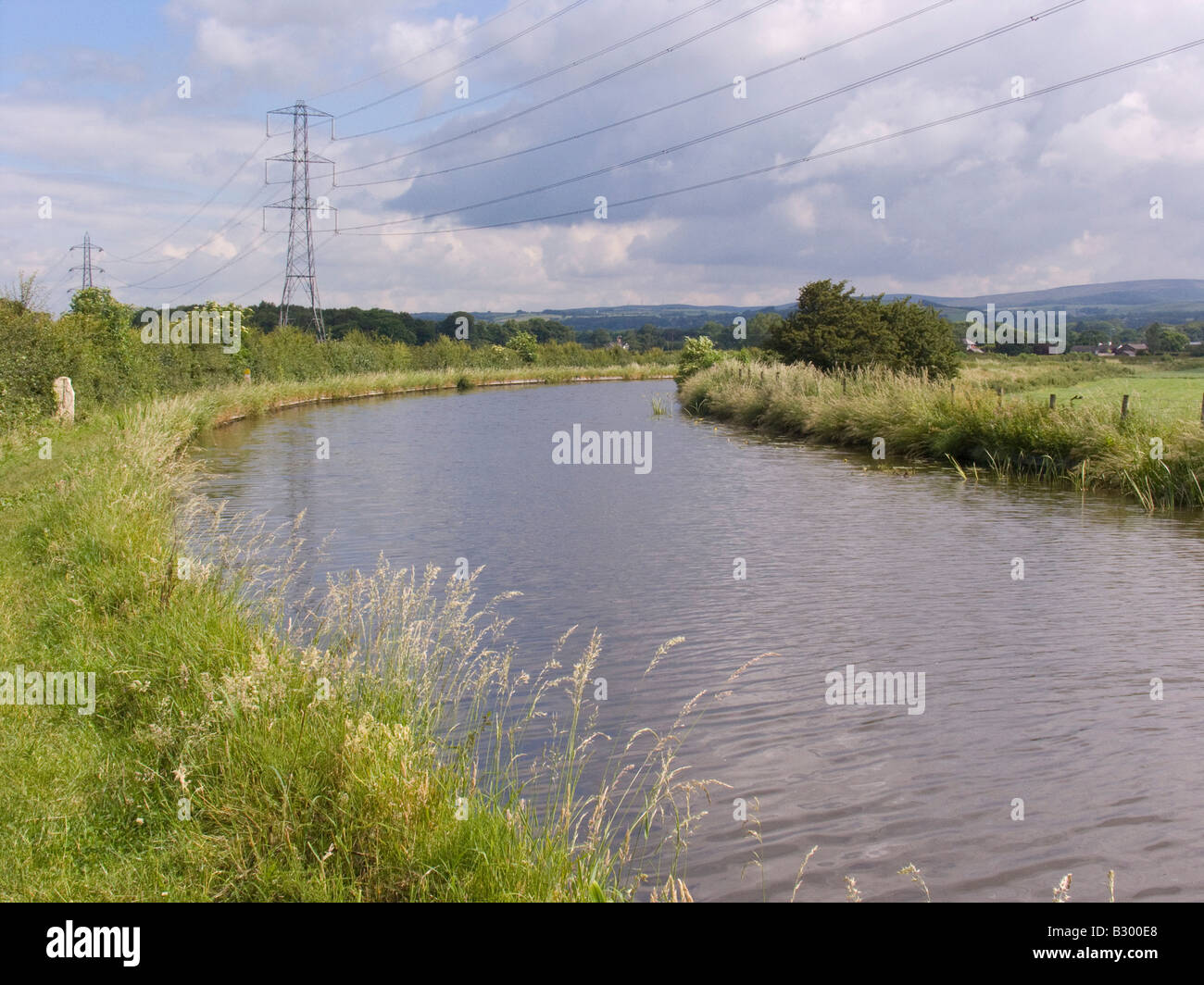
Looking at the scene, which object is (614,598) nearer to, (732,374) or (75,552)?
(75,552)

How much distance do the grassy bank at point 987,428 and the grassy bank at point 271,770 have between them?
12334mm

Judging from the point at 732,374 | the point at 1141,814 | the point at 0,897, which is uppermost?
the point at 732,374

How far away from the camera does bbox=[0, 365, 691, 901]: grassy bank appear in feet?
12.4

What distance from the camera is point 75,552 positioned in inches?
329

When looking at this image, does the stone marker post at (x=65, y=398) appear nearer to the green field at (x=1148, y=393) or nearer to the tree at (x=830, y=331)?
the green field at (x=1148, y=393)

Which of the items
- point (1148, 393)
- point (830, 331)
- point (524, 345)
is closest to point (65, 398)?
point (830, 331)

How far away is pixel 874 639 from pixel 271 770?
529 centimetres

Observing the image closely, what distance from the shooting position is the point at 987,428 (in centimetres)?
2050

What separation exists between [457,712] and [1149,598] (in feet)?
22.1

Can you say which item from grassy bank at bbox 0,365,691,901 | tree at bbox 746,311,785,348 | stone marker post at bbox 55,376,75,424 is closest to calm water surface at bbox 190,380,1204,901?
grassy bank at bbox 0,365,691,901

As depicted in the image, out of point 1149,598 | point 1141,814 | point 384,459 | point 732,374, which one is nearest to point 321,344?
point 732,374

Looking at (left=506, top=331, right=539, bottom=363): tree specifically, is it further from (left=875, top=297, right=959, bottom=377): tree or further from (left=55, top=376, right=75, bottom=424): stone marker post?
(left=55, top=376, right=75, bottom=424): stone marker post

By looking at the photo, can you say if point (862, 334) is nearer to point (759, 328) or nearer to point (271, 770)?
point (271, 770)
